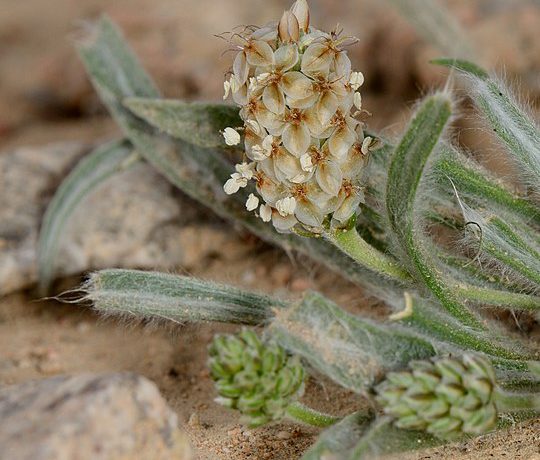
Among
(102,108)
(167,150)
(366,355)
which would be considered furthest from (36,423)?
(102,108)

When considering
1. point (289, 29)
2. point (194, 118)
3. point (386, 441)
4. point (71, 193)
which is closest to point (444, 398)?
point (386, 441)

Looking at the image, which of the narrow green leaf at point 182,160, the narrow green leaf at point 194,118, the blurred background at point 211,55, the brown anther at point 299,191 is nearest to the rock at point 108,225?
the narrow green leaf at point 182,160

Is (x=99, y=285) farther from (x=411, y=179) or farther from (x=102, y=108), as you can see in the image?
(x=102, y=108)

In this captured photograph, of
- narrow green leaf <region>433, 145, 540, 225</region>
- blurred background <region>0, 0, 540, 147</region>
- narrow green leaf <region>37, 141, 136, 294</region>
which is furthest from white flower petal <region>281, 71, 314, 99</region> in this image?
blurred background <region>0, 0, 540, 147</region>

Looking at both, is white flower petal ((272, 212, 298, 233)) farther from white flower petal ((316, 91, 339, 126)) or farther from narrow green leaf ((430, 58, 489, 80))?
narrow green leaf ((430, 58, 489, 80))

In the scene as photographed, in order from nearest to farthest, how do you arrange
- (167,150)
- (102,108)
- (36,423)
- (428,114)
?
(36,423)
(428,114)
(167,150)
(102,108)

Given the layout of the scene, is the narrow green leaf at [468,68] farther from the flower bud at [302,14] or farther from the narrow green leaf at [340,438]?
the narrow green leaf at [340,438]
